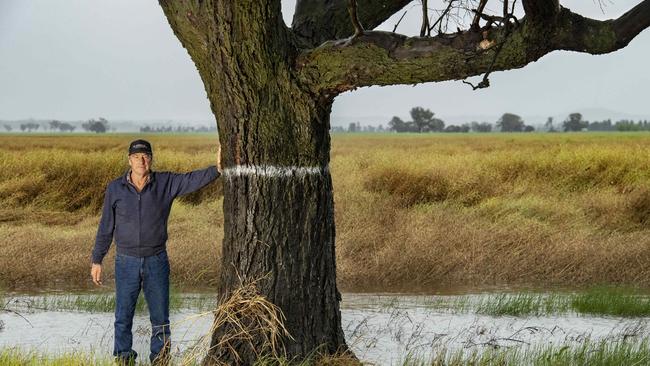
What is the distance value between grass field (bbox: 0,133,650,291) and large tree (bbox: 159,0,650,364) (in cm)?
498

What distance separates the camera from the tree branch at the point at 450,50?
245 inches

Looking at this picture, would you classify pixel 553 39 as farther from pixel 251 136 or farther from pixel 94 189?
pixel 94 189

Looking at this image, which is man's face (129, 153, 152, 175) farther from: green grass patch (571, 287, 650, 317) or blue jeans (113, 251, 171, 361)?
green grass patch (571, 287, 650, 317)

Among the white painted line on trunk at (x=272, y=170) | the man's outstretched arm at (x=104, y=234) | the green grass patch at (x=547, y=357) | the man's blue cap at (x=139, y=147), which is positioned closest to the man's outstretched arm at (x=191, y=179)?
the white painted line on trunk at (x=272, y=170)

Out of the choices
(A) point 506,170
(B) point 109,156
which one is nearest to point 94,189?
(B) point 109,156

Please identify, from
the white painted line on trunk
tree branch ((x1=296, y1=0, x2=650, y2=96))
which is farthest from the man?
tree branch ((x1=296, y1=0, x2=650, y2=96))

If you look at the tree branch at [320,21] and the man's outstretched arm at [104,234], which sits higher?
the tree branch at [320,21]

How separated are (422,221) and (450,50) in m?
7.86

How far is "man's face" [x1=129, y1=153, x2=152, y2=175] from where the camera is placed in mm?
6648

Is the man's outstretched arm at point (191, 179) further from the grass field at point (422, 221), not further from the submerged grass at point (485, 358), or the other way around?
the grass field at point (422, 221)

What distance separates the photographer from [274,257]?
260 inches

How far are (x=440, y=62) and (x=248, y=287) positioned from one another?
1.94 m

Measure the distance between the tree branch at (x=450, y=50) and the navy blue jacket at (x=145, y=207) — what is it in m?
1.06

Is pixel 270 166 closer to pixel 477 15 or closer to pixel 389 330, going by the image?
pixel 477 15
